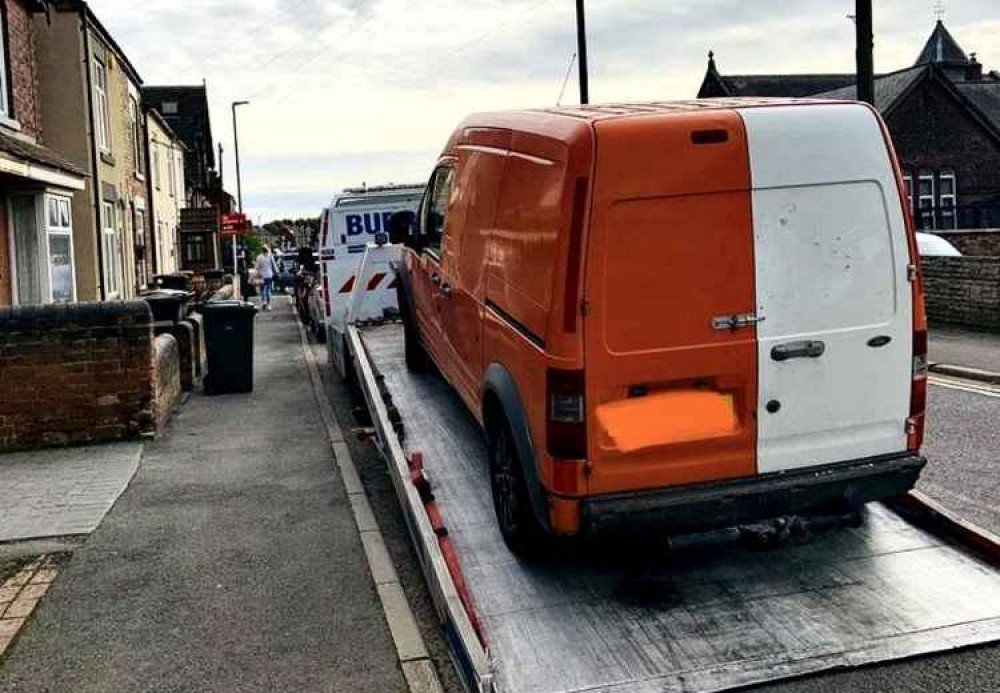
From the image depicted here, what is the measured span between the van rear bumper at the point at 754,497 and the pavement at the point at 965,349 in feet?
Answer: 26.8

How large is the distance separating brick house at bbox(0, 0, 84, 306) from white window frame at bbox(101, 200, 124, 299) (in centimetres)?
379

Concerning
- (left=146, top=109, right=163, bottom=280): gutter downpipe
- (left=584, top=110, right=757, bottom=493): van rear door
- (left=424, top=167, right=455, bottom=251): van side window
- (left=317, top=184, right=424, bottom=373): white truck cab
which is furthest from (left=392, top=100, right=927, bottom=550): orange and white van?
(left=146, top=109, right=163, bottom=280): gutter downpipe

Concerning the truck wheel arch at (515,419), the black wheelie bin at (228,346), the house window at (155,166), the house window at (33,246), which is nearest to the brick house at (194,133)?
the house window at (155,166)

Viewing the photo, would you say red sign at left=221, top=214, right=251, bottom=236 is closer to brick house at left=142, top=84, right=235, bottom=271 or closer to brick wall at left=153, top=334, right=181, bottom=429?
brick house at left=142, top=84, right=235, bottom=271

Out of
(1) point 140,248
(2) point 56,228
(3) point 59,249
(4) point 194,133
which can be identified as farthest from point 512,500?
(4) point 194,133

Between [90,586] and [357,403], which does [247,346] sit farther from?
[90,586]

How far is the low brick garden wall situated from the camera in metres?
9.44

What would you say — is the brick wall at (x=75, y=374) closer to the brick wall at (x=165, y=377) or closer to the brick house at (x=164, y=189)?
the brick wall at (x=165, y=377)

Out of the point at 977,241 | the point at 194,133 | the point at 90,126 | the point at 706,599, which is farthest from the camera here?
the point at 194,133

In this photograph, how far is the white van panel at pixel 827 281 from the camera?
15.3 feet

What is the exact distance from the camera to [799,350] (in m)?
4.71

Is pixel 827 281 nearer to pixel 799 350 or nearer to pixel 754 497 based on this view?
pixel 799 350

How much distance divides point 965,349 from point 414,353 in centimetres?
860

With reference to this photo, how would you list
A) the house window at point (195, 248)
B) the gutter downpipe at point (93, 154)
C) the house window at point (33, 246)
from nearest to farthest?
the house window at point (33, 246) < the gutter downpipe at point (93, 154) < the house window at point (195, 248)
